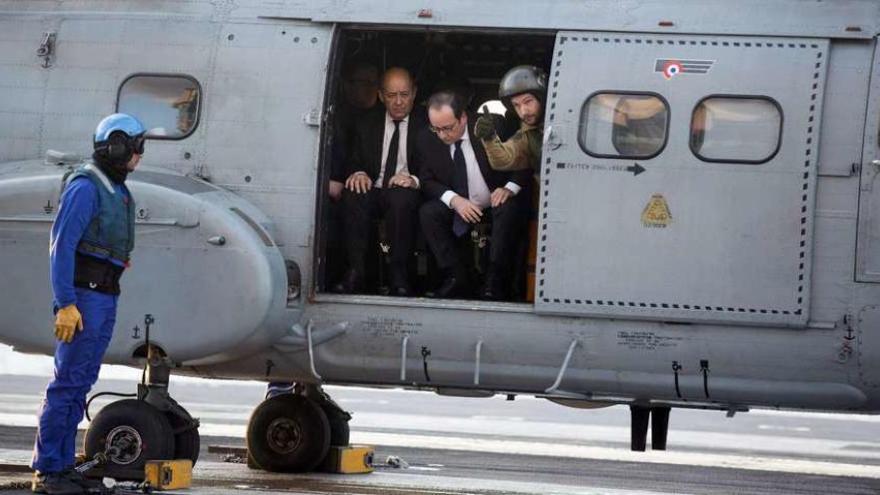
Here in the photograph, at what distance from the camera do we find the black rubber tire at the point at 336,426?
14062 millimetres

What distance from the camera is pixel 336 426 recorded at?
1410cm

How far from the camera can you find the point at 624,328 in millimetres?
11477

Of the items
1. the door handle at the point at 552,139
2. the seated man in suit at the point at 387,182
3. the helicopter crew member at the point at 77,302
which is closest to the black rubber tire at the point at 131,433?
the helicopter crew member at the point at 77,302

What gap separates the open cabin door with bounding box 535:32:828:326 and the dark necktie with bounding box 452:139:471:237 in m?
0.95

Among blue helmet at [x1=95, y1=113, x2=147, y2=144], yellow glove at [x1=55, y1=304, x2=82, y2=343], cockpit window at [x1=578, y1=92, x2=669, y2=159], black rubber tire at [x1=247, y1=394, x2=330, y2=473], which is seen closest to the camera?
yellow glove at [x1=55, y1=304, x2=82, y2=343]

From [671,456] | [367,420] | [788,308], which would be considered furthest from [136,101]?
[367,420]

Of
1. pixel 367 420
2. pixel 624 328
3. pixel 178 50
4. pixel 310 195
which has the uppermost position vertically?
pixel 178 50

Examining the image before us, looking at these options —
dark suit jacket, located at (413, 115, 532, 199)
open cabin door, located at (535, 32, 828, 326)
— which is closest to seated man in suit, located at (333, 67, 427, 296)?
dark suit jacket, located at (413, 115, 532, 199)

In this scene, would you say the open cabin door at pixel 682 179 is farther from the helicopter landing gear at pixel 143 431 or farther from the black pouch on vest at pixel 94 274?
the black pouch on vest at pixel 94 274

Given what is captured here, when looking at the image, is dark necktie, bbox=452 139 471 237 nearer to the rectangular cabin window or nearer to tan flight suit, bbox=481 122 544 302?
tan flight suit, bbox=481 122 544 302

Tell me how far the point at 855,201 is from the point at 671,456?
749 centimetres

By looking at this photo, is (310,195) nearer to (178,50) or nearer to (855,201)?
(178,50)

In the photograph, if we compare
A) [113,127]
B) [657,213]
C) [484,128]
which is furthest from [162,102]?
[657,213]

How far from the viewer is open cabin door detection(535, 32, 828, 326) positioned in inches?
440
